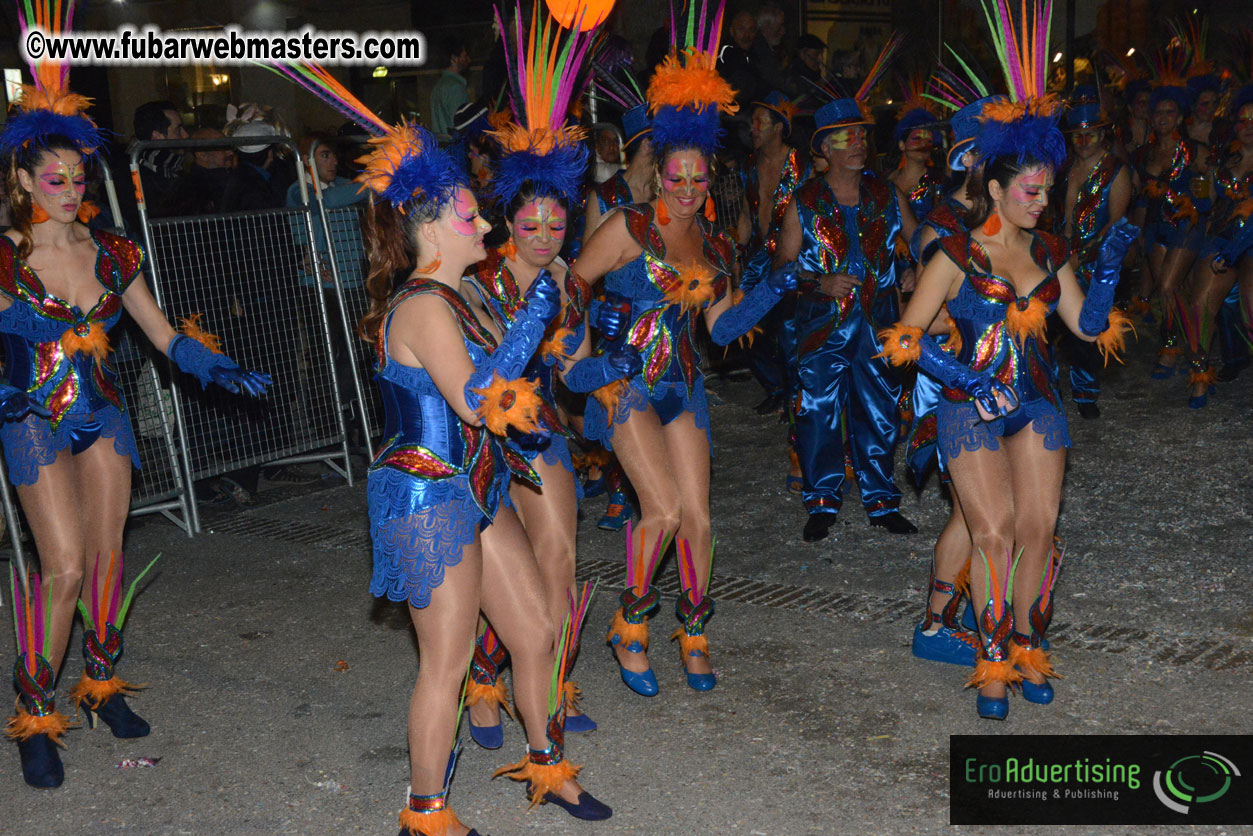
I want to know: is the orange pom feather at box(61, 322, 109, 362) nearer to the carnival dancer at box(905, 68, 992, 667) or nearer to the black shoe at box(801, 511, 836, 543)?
the carnival dancer at box(905, 68, 992, 667)

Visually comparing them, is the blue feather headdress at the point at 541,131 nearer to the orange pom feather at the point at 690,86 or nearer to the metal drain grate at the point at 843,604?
the orange pom feather at the point at 690,86

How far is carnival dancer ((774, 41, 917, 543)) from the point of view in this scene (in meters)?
6.33

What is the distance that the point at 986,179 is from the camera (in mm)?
4344

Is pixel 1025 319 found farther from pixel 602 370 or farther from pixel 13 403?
pixel 13 403

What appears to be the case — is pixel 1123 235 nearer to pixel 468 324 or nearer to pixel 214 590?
pixel 468 324

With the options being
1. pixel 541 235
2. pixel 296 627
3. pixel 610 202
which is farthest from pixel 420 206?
pixel 296 627

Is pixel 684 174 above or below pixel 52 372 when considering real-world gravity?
above

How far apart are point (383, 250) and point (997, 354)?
2128 mm

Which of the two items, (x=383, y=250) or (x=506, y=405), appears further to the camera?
(x=383, y=250)

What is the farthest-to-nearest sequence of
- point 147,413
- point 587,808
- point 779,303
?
point 779,303 < point 147,413 < point 587,808

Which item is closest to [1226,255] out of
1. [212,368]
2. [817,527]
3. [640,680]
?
[817,527]

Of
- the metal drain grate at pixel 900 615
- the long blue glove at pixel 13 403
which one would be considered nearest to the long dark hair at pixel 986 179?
the metal drain grate at pixel 900 615

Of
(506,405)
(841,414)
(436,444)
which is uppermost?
(506,405)

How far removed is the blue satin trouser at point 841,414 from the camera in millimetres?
6500
